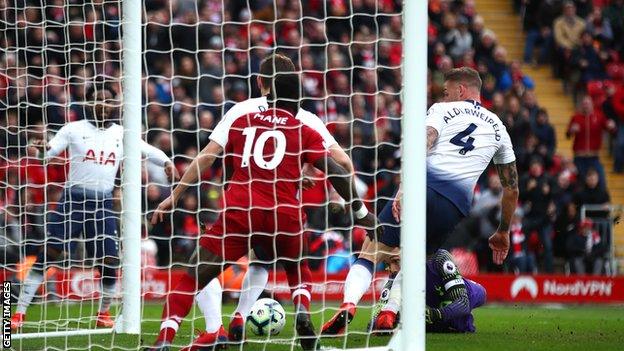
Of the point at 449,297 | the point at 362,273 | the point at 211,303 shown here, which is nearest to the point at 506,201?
the point at 449,297

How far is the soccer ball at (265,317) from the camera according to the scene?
9.80 meters

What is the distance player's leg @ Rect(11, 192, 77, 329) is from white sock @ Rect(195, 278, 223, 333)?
2938 mm

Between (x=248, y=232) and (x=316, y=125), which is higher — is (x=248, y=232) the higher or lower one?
the lower one

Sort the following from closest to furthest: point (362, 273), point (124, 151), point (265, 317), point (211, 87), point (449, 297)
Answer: point (362, 273) < point (265, 317) < point (124, 151) < point (449, 297) < point (211, 87)

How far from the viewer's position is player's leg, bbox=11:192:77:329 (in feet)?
38.2

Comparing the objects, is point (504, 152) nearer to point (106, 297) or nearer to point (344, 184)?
point (344, 184)

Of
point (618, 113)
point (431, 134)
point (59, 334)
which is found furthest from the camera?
point (618, 113)

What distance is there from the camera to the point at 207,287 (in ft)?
29.0

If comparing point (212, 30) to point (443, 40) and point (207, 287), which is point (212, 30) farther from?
point (207, 287)

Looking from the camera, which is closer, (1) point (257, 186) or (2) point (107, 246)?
(1) point (257, 186)

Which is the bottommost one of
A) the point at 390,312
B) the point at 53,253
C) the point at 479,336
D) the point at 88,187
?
the point at 479,336

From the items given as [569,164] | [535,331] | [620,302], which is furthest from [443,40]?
[535,331]

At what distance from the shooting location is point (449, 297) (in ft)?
33.4

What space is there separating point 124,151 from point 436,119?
2435 millimetres
